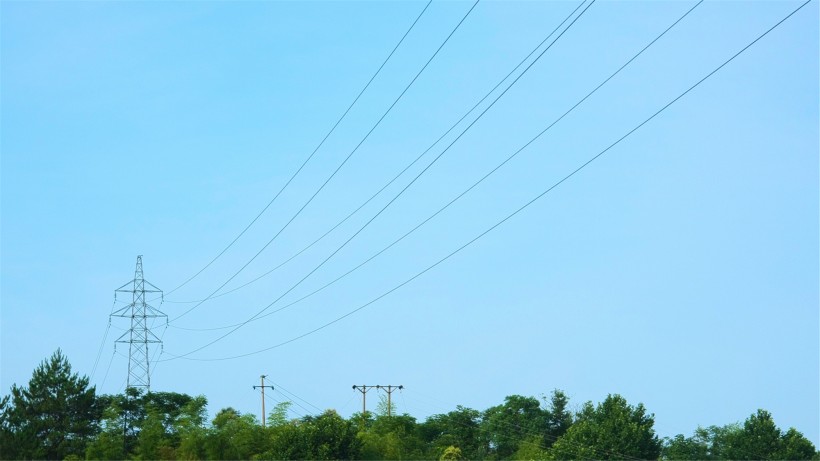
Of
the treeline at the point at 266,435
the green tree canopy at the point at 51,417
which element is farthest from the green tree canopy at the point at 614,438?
the green tree canopy at the point at 51,417

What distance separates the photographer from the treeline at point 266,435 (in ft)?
206

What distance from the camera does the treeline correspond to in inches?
2475

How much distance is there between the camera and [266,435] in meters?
65.6

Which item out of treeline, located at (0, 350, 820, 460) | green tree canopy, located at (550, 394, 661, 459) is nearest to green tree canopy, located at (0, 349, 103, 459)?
treeline, located at (0, 350, 820, 460)

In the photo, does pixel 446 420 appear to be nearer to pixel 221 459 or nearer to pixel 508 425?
pixel 508 425

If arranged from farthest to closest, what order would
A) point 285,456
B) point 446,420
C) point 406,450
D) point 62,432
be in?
point 446,420
point 62,432
point 406,450
point 285,456

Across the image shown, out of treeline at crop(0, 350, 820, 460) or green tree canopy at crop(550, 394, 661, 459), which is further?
green tree canopy at crop(550, 394, 661, 459)

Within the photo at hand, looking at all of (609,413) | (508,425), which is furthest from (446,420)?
(609,413)

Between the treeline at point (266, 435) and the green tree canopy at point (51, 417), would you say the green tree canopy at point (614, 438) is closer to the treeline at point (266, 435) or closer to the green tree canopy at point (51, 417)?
the treeline at point (266, 435)

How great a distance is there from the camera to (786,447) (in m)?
81.6

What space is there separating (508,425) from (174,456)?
1960 inches

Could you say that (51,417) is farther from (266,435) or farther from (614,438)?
(614,438)

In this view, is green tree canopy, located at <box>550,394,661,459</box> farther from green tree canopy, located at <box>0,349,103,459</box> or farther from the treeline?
green tree canopy, located at <box>0,349,103,459</box>

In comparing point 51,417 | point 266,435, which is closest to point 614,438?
point 266,435
